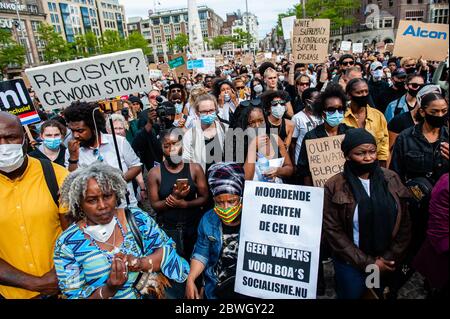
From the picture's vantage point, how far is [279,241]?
229cm

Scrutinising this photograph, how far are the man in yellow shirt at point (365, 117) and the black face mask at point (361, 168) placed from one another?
137 cm

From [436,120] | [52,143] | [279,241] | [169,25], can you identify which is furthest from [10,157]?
[169,25]

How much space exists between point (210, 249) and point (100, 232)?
2.94 ft

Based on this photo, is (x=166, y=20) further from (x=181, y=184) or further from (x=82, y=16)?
(x=181, y=184)

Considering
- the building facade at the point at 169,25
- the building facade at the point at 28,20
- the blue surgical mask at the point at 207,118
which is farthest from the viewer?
the building facade at the point at 169,25

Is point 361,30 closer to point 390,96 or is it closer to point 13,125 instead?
point 390,96

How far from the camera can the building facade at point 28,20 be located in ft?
184

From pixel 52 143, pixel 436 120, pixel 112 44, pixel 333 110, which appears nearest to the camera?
pixel 436 120

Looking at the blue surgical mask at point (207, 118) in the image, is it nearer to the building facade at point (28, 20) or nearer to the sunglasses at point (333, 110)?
the sunglasses at point (333, 110)

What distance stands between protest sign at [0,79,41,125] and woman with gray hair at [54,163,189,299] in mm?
3674

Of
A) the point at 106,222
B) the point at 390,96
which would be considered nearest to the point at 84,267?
the point at 106,222

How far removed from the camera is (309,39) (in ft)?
21.3

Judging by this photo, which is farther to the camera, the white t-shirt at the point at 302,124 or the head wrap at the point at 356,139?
the white t-shirt at the point at 302,124

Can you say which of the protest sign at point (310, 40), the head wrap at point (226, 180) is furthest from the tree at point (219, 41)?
the head wrap at point (226, 180)
